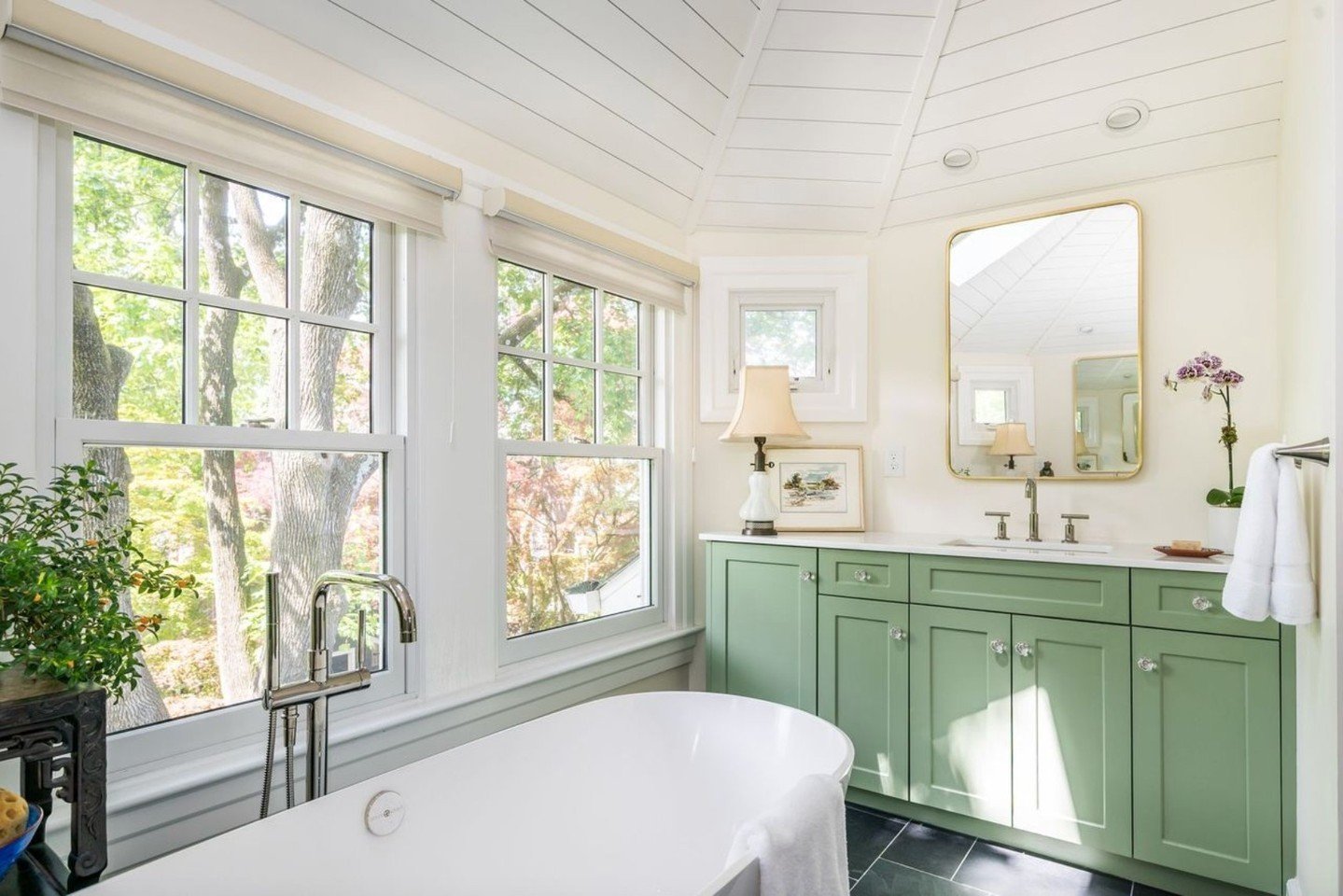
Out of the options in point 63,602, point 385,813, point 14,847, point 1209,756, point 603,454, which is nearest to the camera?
point 14,847

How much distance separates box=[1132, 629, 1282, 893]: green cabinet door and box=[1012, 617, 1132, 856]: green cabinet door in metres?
0.04

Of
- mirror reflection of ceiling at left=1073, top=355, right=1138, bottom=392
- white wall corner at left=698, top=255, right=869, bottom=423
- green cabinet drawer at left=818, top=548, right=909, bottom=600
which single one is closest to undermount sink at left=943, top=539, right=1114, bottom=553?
green cabinet drawer at left=818, top=548, right=909, bottom=600

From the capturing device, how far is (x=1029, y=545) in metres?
2.63

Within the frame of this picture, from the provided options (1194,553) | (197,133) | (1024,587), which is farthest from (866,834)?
(197,133)

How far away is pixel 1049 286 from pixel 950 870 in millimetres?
1974

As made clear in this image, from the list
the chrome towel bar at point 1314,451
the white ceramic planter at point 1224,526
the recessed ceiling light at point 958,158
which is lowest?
the white ceramic planter at point 1224,526

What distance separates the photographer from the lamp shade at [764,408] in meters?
2.88

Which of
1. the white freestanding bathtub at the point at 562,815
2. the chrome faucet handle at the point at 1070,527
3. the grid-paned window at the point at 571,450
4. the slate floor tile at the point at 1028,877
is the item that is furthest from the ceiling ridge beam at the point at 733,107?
the slate floor tile at the point at 1028,877

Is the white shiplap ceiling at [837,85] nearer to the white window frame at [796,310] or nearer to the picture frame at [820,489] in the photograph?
the white window frame at [796,310]

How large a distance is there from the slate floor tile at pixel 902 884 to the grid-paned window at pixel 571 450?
1215 mm

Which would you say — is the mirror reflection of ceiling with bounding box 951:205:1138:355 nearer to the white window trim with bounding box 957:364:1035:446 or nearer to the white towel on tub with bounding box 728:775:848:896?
the white window trim with bounding box 957:364:1035:446

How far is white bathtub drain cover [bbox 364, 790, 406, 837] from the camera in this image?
149cm

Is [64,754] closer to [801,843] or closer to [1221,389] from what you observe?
[801,843]

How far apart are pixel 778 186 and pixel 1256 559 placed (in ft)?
6.74
